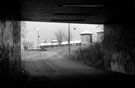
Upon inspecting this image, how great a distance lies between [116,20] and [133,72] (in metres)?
5.14

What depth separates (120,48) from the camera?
64.0 ft

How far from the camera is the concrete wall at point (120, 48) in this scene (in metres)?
17.5

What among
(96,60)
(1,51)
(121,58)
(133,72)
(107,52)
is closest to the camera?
(1,51)

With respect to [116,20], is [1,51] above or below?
below

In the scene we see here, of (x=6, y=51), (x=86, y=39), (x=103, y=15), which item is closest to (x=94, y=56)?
(x=103, y=15)

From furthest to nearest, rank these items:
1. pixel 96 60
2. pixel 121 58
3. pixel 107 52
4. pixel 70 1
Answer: pixel 96 60 → pixel 107 52 → pixel 121 58 → pixel 70 1

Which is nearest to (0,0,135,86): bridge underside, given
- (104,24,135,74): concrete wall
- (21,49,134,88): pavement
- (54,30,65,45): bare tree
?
(104,24,135,74): concrete wall

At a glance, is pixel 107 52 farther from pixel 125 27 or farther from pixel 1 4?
pixel 1 4

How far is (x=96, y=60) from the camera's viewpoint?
29734 millimetres

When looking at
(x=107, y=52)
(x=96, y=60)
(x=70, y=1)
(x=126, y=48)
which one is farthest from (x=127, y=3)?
(x=96, y=60)

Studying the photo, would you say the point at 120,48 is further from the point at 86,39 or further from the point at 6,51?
the point at 86,39

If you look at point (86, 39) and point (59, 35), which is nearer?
point (86, 39)

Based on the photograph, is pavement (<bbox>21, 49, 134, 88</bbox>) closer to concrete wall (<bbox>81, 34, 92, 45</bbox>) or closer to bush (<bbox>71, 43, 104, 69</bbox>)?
bush (<bbox>71, 43, 104, 69</bbox>)

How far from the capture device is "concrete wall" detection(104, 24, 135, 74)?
17516mm
